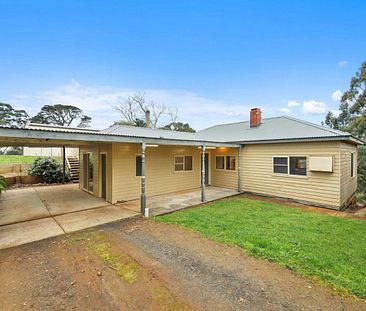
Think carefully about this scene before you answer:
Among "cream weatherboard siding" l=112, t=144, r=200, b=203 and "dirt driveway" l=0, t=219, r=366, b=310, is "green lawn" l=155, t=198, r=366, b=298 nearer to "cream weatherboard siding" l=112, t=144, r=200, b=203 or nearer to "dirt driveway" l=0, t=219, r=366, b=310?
"dirt driveway" l=0, t=219, r=366, b=310

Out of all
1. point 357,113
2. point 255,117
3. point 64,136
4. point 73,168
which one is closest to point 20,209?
point 64,136

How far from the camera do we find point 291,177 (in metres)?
9.03

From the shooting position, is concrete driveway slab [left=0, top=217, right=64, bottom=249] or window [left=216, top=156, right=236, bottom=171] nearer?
concrete driveway slab [left=0, top=217, right=64, bottom=249]

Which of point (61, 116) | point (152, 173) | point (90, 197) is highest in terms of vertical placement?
point (61, 116)

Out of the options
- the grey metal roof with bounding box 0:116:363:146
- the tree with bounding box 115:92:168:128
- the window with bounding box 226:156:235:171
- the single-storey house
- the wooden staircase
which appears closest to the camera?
the grey metal roof with bounding box 0:116:363:146

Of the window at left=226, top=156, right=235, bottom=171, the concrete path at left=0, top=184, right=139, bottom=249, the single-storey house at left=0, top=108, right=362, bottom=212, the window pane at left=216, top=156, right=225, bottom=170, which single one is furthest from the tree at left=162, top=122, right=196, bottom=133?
the concrete path at left=0, top=184, right=139, bottom=249

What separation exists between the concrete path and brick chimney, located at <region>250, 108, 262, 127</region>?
906 centimetres

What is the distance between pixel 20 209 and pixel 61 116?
150 feet

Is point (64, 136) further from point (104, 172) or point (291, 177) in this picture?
point (291, 177)

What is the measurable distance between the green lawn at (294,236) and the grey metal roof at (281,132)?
3.08 m

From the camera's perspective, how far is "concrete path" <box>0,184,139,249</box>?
534 centimetres

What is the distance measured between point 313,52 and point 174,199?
1180cm

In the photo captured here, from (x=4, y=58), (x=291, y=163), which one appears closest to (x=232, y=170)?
(x=291, y=163)

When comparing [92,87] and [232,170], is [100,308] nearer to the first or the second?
[232,170]
